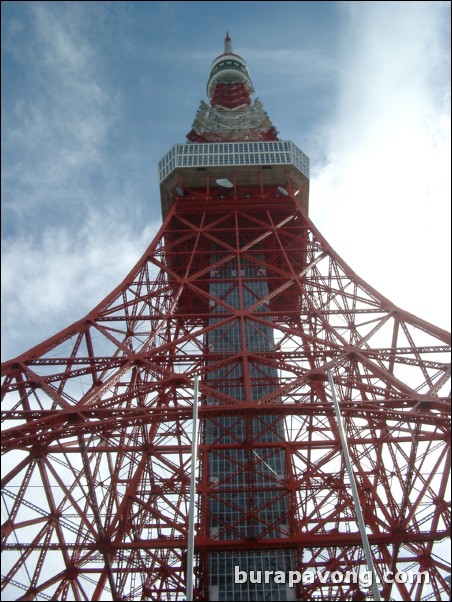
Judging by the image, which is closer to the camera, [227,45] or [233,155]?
[233,155]

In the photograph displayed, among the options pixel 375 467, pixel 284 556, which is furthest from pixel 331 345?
pixel 284 556

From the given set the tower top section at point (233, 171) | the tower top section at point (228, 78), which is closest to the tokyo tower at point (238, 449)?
the tower top section at point (233, 171)

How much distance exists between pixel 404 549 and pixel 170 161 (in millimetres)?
18674

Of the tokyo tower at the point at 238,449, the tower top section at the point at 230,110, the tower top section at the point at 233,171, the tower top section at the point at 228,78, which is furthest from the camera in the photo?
the tower top section at the point at 228,78

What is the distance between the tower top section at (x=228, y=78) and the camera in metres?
38.2

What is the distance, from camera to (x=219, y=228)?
25.8 metres

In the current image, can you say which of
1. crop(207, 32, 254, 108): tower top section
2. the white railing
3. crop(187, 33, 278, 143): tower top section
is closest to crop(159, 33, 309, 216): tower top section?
the white railing

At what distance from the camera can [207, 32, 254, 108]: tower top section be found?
3816 cm

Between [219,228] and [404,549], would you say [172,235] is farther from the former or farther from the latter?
[404,549]

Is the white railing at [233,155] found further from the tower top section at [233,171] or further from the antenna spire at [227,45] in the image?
the antenna spire at [227,45]

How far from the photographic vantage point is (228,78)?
39094 mm

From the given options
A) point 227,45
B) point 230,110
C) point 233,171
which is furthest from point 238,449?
point 227,45

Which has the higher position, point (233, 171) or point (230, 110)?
point (230, 110)

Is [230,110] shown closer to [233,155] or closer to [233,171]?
[233,155]
